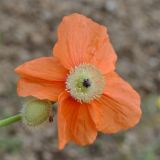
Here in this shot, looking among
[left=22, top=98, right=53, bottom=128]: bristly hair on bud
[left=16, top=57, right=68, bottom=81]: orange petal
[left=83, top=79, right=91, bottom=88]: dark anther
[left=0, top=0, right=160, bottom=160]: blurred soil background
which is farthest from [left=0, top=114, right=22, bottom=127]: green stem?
[left=0, top=0, right=160, bottom=160]: blurred soil background

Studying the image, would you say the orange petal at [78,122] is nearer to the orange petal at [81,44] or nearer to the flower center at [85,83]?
the flower center at [85,83]

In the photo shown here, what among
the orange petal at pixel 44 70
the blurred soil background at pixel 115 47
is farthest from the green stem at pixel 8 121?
the blurred soil background at pixel 115 47

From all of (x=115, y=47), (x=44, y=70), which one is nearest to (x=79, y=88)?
(x=44, y=70)

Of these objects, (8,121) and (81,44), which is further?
(81,44)

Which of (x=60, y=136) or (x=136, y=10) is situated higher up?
(x=60, y=136)

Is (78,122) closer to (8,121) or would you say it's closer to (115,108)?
(115,108)

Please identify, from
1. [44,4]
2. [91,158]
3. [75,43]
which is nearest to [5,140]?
[91,158]

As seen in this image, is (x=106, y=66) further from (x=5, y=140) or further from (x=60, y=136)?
(x=5, y=140)
